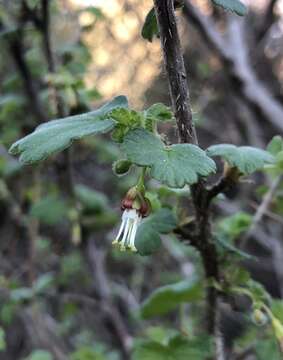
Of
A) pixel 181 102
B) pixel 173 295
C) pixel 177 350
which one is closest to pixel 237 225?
pixel 173 295

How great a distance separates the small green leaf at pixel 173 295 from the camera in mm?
1198

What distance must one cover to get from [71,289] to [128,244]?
2131 millimetres

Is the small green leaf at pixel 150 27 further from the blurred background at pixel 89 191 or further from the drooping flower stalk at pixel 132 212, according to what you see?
the drooping flower stalk at pixel 132 212

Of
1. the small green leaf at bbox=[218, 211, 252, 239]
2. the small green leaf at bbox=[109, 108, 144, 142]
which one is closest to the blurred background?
the small green leaf at bbox=[218, 211, 252, 239]

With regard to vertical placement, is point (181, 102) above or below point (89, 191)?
below

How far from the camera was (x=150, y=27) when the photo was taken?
92 centimetres

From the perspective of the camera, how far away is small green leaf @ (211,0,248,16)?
788 millimetres

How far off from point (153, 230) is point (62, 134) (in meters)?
0.28

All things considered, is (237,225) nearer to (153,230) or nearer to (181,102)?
(153,230)

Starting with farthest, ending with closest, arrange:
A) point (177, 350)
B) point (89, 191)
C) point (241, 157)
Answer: point (89, 191) < point (177, 350) < point (241, 157)

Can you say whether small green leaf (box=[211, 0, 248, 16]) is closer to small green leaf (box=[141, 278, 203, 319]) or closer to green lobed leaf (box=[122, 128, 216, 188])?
green lobed leaf (box=[122, 128, 216, 188])

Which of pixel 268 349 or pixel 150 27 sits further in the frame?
pixel 268 349

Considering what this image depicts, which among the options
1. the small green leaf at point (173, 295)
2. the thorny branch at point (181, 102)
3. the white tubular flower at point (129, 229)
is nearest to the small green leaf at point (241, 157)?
the thorny branch at point (181, 102)

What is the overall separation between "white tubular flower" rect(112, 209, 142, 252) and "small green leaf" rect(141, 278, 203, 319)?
0.36 m
